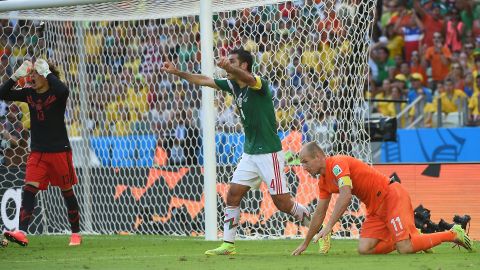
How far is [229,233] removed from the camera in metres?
10.0

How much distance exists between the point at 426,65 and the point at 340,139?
25.1 feet

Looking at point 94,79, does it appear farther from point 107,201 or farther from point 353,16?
point 353,16

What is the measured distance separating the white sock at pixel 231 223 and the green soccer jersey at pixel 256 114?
1.94 ft

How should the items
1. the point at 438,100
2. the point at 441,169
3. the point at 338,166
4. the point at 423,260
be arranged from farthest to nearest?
the point at 438,100 → the point at 441,169 → the point at 338,166 → the point at 423,260

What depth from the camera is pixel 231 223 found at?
1004 centimetres

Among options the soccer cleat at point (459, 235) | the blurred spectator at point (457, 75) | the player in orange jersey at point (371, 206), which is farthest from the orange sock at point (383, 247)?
the blurred spectator at point (457, 75)

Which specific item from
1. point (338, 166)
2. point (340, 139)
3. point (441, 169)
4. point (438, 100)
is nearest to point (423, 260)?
point (338, 166)

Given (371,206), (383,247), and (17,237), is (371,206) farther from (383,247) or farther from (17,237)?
(17,237)

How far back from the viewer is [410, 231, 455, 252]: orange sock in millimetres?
9000

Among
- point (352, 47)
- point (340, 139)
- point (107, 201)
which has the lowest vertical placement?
point (107, 201)

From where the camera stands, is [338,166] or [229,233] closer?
[338,166]

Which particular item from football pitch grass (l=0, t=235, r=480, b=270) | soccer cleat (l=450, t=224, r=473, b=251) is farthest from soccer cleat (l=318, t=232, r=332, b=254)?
soccer cleat (l=450, t=224, r=473, b=251)

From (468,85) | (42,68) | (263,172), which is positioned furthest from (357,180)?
(468,85)

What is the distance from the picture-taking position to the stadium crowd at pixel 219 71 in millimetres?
13125
